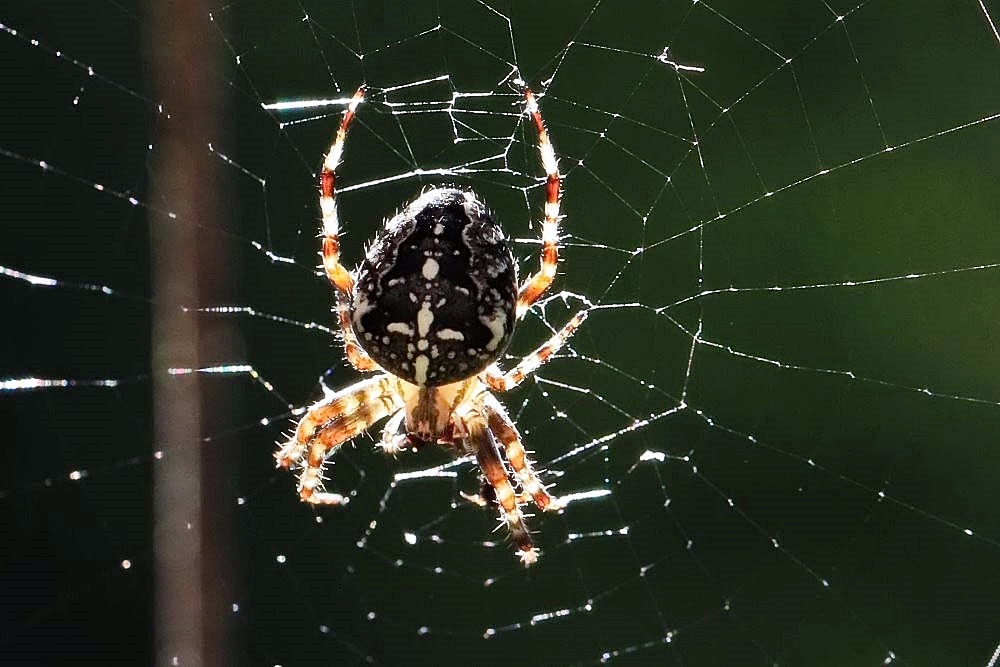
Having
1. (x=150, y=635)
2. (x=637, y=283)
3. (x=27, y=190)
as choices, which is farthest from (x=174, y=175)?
(x=150, y=635)

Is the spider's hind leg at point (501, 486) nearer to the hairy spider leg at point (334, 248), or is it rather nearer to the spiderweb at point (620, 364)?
the hairy spider leg at point (334, 248)

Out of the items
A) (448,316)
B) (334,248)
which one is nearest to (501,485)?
(448,316)

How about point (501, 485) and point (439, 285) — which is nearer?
point (439, 285)

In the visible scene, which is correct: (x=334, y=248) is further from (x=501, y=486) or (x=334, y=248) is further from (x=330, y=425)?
(x=501, y=486)

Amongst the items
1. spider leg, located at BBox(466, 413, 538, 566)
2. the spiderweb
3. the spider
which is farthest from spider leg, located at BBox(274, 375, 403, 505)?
the spiderweb

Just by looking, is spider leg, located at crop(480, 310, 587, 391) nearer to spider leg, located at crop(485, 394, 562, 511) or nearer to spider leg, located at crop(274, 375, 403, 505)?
spider leg, located at crop(485, 394, 562, 511)

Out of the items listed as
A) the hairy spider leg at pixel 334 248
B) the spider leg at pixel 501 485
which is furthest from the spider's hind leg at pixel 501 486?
the hairy spider leg at pixel 334 248
